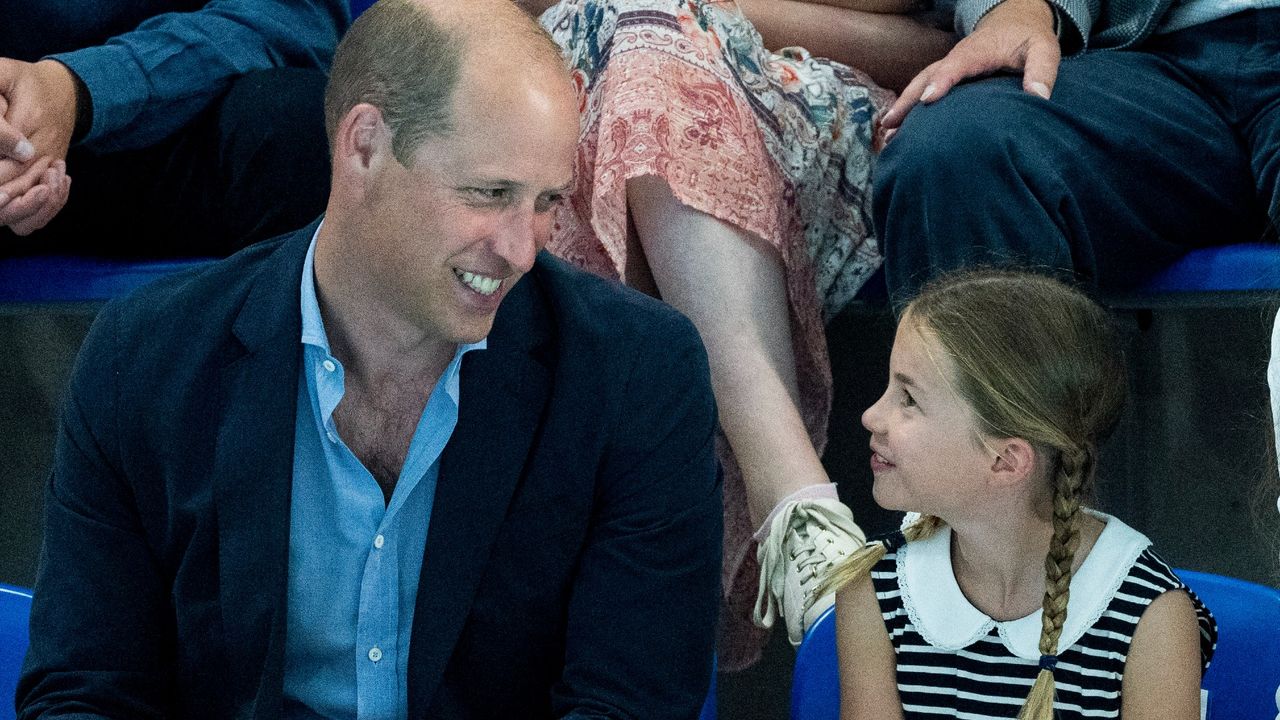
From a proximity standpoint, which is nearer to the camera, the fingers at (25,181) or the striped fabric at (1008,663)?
the striped fabric at (1008,663)

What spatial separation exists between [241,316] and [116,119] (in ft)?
2.07

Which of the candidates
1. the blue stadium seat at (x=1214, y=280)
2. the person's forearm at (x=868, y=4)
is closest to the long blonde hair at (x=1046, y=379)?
the blue stadium seat at (x=1214, y=280)

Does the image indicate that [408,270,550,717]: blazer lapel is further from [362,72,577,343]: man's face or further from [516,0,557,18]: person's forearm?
[516,0,557,18]: person's forearm

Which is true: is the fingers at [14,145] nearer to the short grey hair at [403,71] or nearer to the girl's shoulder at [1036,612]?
the short grey hair at [403,71]

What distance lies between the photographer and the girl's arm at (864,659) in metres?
1.34

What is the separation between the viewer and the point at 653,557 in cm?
128

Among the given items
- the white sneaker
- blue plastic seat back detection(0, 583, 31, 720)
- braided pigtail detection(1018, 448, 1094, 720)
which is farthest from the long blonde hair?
blue plastic seat back detection(0, 583, 31, 720)

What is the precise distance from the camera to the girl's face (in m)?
1.32

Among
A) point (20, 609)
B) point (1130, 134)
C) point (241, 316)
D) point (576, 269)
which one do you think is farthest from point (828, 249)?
point (20, 609)

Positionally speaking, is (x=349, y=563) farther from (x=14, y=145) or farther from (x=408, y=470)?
(x=14, y=145)

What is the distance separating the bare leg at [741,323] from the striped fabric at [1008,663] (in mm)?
229

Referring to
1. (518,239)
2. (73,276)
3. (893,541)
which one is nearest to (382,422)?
(518,239)

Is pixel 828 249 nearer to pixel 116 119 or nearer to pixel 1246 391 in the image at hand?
pixel 1246 391

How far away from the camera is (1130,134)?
165 centimetres
